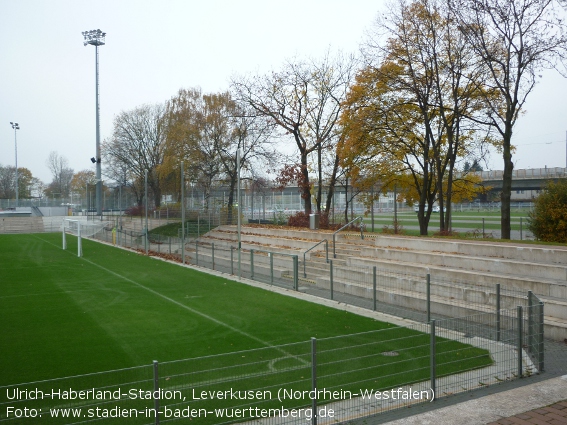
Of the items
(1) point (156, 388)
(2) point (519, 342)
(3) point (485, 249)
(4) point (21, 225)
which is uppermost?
(3) point (485, 249)

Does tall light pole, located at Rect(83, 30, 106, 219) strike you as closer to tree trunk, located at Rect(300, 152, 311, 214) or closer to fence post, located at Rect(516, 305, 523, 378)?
tree trunk, located at Rect(300, 152, 311, 214)

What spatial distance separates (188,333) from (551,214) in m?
13.8

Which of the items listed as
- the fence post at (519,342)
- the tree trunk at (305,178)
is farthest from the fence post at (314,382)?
the tree trunk at (305,178)

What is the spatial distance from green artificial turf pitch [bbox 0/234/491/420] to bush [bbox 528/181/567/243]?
937 cm

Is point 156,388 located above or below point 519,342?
above

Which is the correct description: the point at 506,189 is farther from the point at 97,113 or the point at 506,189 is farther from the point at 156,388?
the point at 97,113

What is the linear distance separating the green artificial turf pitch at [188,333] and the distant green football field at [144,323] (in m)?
0.03

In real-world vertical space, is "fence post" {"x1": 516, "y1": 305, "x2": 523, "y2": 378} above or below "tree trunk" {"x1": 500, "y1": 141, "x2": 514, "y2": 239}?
below

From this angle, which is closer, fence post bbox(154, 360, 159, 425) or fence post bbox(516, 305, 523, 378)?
fence post bbox(154, 360, 159, 425)

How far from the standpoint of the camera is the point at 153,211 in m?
47.1

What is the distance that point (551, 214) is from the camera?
63.4 ft

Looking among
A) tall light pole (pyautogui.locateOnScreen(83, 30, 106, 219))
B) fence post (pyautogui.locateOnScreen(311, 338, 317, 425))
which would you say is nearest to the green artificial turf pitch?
fence post (pyautogui.locateOnScreen(311, 338, 317, 425))

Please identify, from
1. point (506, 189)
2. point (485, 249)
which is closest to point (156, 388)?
point (485, 249)

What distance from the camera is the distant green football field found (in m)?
10.1
